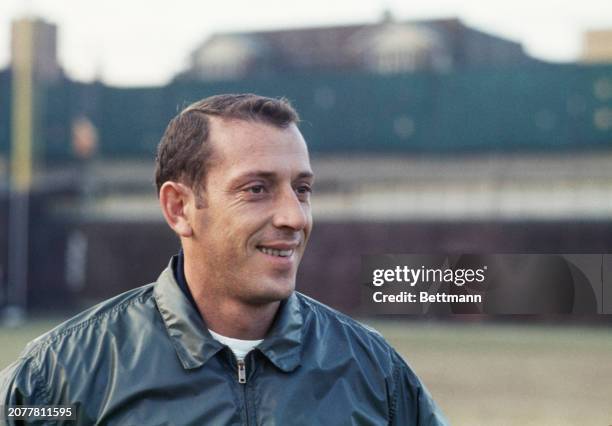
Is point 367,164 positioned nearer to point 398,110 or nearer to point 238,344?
point 398,110

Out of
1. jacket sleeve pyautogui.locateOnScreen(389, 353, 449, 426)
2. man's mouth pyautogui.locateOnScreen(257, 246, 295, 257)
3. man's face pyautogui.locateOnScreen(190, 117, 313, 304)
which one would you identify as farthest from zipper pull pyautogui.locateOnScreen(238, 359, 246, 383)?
jacket sleeve pyautogui.locateOnScreen(389, 353, 449, 426)

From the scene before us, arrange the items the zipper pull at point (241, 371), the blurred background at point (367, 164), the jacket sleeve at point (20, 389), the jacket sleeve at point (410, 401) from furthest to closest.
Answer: the blurred background at point (367, 164), the jacket sleeve at point (410, 401), the zipper pull at point (241, 371), the jacket sleeve at point (20, 389)

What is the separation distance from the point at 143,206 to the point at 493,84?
9743 millimetres

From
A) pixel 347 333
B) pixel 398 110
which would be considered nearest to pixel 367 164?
pixel 398 110

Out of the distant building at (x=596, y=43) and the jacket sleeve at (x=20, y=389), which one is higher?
the distant building at (x=596, y=43)

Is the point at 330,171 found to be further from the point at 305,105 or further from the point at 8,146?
the point at 8,146

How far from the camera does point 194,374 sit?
2463 millimetres

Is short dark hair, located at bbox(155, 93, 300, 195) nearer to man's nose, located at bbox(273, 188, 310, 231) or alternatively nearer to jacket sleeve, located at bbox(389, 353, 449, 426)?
man's nose, located at bbox(273, 188, 310, 231)

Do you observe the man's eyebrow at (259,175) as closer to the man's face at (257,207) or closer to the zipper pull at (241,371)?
the man's face at (257,207)

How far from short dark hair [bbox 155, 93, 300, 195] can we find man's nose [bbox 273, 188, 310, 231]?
0.61ft

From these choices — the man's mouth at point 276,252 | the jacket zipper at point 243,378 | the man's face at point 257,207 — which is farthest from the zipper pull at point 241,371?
the man's mouth at point 276,252

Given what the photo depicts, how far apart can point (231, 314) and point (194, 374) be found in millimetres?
193

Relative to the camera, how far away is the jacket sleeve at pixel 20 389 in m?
2.38

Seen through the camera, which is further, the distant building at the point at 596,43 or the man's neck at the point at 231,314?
the distant building at the point at 596,43
